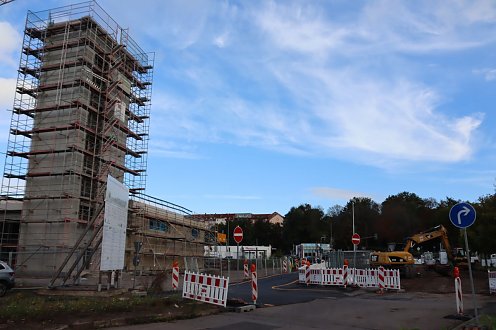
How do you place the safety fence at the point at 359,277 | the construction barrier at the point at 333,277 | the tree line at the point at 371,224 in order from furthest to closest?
the tree line at the point at 371,224 < the construction barrier at the point at 333,277 < the safety fence at the point at 359,277

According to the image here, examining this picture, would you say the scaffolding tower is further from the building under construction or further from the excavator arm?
the excavator arm

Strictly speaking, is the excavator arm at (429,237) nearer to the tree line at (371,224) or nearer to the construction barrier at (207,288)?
the tree line at (371,224)

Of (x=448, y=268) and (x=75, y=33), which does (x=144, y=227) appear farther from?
(x=448, y=268)

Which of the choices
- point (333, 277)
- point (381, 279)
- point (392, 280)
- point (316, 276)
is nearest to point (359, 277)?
point (333, 277)

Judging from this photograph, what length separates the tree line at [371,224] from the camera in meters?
47.0

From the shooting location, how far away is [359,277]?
24.7 meters

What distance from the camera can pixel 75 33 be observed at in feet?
142

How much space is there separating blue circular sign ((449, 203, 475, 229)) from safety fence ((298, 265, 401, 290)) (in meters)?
12.0

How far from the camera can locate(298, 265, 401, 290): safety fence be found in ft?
76.7

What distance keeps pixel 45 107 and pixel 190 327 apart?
3571 centimetres

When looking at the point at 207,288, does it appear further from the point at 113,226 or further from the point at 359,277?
the point at 359,277

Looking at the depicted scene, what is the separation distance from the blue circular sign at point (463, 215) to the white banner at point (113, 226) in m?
11.2

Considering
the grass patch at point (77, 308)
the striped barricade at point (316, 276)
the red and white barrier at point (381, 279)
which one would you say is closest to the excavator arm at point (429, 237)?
the striped barricade at point (316, 276)

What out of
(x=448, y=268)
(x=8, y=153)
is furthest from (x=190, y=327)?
(x=8, y=153)
